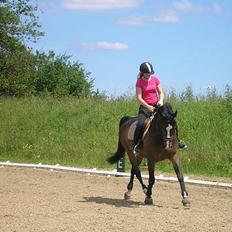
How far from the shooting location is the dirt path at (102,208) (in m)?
7.06

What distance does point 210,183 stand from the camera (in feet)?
38.7

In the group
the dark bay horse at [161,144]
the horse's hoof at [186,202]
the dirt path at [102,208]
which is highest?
the dark bay horse at [161,144]

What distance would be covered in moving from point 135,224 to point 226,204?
8.87 feet

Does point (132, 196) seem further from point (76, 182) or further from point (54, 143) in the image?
point (54, 143)

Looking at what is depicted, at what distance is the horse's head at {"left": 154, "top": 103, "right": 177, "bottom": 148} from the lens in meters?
8.68

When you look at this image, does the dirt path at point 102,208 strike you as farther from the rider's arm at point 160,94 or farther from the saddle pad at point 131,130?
the rider's arm at point 160,94

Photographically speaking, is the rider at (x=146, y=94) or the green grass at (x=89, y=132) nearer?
the rider at (x=146, y=94)

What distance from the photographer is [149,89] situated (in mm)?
9445

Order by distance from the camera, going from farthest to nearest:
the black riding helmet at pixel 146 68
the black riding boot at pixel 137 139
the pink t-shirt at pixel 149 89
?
1. the black riding boot at pixel 137 139
2. the pink t-shirt at pixel 149 89
3. the black riding helmet at pixel 146 68

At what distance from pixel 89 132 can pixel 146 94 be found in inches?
452

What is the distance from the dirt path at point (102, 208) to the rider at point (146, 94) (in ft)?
4.46

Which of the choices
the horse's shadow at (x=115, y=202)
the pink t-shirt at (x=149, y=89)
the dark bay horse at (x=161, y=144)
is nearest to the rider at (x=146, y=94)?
the pink t-shirt at (x=149, y=89)

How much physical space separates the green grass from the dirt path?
353 centimetres

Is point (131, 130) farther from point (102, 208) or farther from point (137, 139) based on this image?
point (102, 208)
